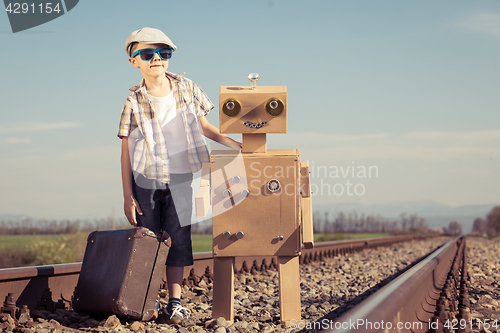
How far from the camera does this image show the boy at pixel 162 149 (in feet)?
12.3

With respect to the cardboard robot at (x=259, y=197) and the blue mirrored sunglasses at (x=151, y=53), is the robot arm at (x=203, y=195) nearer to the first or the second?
the cardboard robot at (x=259, y=197)

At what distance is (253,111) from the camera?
377 centimetres

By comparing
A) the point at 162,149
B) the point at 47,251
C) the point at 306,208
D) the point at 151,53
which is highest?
the point at 151,53

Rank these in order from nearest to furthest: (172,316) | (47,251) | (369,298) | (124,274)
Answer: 1. (369,298)
2. (124,274)
3. (172,316)
4. (47,251)

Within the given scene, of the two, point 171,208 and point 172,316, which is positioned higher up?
point 171,208

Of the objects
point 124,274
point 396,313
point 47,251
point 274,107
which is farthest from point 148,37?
point 47,251

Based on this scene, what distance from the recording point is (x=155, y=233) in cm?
371

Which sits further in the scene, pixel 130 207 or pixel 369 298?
pixel 130 207

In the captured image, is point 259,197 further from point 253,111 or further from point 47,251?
point 47,251

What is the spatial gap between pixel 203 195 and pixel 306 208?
80 cm

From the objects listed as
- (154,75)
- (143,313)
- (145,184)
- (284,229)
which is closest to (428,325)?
(284,229)

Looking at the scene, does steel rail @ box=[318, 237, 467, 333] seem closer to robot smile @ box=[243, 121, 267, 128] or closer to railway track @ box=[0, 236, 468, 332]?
railway track @ box=[0, 236, 468, 332]

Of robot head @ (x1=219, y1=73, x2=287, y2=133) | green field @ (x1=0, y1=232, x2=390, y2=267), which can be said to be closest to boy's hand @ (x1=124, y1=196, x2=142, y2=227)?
robot head @ (x1=219, y1=73, x2=287, y2=133)

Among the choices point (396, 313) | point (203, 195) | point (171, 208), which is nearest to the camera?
point (396, 313)
